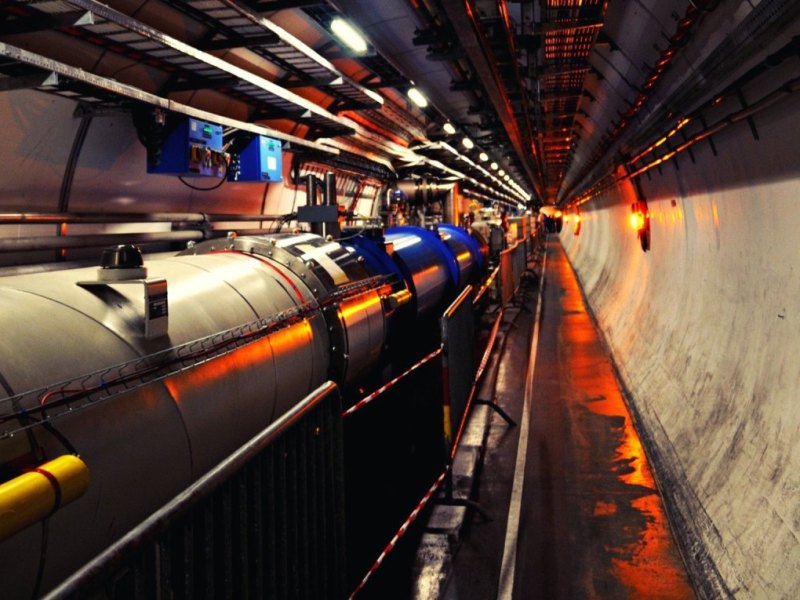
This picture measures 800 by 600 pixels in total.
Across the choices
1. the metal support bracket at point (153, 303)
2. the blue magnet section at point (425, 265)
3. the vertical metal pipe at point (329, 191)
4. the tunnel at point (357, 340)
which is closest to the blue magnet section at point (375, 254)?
the tunnel at point (357, 340)

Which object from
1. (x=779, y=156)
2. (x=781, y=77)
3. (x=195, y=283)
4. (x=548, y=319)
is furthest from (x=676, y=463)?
(x=548, y=319)

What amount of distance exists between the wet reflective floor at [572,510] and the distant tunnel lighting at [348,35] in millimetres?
3825

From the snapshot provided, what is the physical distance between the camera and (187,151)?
5.81 metres

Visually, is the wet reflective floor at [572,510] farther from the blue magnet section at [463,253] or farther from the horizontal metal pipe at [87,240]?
the horizontal metal pipe at [87,240]

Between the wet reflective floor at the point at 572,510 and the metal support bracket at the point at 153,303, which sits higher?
the metal support bracket at the point at 153,303

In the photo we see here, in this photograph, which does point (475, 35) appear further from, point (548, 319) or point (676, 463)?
point (548, 319)

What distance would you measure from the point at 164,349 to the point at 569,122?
11755 millimetres

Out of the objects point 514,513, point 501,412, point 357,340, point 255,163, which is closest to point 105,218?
point 255,163

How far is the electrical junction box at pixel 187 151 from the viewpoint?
583 cm

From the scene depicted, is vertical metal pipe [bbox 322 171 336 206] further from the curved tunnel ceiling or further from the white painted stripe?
the white painted stripe

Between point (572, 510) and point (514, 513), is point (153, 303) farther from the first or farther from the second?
point (572, 510)

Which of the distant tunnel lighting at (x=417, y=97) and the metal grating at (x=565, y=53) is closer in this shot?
the metal grating at (x=565, y=53)

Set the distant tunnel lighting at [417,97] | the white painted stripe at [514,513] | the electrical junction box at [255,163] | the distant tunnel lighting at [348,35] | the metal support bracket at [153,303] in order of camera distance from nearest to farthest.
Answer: the metal support bracket at [153,303] → the white painted stripe at [514,513] → the distant tunnel lighting at [348,35] → the electrical junction box at [255,163] → the distant tunnel lighting at [417,97]

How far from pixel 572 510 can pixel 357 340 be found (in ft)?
6.16
